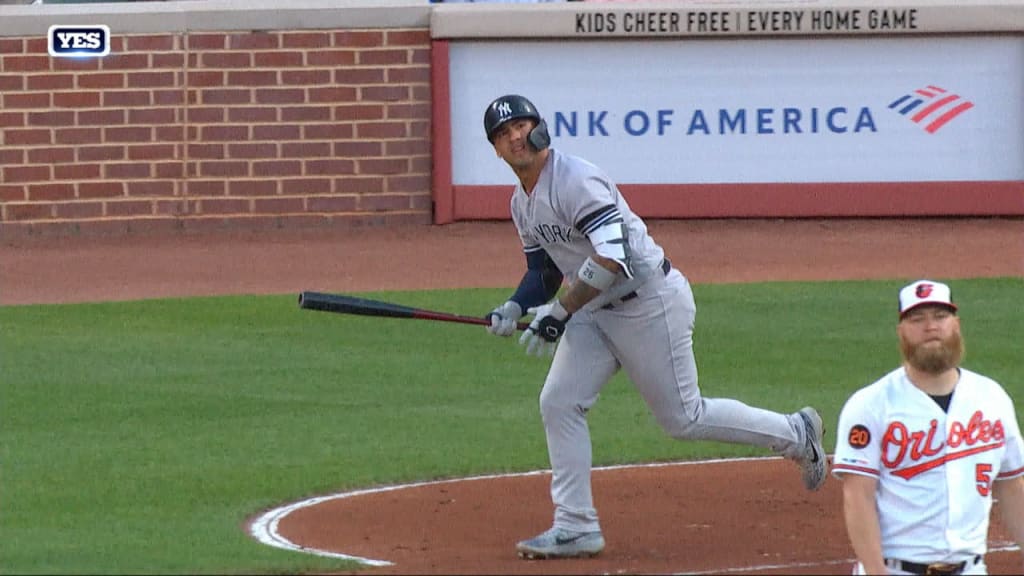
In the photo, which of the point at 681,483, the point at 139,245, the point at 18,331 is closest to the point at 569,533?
the point at 681,483

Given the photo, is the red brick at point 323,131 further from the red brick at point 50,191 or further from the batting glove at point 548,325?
the batting glove at point 548,325

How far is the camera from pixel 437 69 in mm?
17672

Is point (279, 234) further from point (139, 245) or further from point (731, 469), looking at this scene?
point (731, 469)

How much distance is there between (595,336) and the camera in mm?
7590

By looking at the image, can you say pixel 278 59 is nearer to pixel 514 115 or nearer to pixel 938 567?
pixel 514 115

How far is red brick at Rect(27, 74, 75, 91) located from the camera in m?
17.5

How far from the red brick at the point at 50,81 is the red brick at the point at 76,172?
719mm

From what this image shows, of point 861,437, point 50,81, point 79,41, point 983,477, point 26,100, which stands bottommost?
point 983,477

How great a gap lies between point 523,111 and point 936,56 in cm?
1150

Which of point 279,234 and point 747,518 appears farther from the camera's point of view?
point 279,234

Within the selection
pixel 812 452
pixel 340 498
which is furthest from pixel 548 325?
pixel 340 498

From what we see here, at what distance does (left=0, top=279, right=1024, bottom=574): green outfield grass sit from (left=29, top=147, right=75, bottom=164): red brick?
10.6ft

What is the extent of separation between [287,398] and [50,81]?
23.6 ft

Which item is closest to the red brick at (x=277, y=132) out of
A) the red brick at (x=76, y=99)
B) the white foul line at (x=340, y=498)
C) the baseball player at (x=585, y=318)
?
the red brick at (x=76, y=99)
